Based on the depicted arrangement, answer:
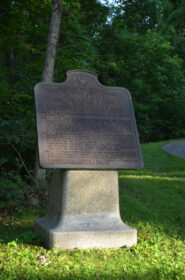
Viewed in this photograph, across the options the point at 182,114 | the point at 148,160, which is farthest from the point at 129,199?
the point at 182,114

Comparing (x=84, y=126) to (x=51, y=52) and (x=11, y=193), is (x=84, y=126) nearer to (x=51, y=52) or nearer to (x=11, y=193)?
(x=11, y=193)

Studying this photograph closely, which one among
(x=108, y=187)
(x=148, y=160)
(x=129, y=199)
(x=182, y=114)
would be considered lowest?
(x=182, y=114)

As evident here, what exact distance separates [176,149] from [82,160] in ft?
40.2

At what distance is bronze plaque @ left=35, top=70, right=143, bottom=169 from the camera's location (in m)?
4.71

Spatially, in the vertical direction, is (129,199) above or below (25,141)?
below

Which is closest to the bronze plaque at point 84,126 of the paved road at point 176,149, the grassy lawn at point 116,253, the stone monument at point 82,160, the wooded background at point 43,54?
the stone monument at point 82,160

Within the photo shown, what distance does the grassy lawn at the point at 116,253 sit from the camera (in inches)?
150

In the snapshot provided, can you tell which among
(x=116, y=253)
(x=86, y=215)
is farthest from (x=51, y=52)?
(x=116, y=253)

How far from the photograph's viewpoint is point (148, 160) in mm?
14539

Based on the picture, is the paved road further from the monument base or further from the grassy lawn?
the monument base

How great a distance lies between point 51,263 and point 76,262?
0.93ft

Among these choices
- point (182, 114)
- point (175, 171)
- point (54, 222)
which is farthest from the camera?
point (182, 114)

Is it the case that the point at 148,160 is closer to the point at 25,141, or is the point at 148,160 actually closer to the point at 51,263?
the point at 25,141

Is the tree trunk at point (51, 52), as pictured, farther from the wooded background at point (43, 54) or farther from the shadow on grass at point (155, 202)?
the shadow on grass at point (155, 202)
